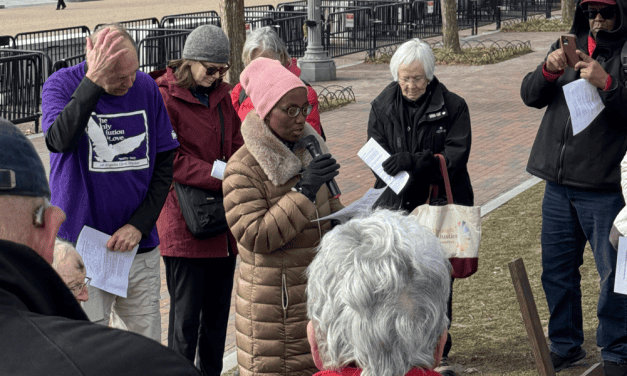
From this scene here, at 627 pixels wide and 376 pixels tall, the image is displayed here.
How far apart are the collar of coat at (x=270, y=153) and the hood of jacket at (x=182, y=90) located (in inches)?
26.9

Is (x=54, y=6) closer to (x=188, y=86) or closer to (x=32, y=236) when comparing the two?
(x=188, y=86)

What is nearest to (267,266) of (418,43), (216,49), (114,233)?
(114,233)

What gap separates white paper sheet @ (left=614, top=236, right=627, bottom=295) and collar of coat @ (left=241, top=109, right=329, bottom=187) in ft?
5.53

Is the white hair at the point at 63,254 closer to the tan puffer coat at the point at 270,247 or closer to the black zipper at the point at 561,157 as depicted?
the tan puffer coat at the point at 270,247

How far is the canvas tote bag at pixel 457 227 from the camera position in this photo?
4.30 metres

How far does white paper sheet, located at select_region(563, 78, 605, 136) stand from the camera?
4.24 m

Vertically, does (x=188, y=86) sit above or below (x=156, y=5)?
below

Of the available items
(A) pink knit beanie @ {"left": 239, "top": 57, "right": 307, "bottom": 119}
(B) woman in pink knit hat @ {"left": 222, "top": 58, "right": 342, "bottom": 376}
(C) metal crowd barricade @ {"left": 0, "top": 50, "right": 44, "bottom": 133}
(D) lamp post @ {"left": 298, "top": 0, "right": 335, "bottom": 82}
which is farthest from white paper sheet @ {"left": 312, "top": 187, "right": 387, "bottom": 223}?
(D) lamp post @ {"left": 298, "top": 0, "right": 335, "bottom": 82}

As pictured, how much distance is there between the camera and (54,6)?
37375mm

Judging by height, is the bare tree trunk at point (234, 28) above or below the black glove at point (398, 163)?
above

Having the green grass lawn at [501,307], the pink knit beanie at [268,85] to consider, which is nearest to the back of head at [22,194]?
the pink knit beanie at [268,85]

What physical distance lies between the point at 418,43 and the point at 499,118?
8.38 m

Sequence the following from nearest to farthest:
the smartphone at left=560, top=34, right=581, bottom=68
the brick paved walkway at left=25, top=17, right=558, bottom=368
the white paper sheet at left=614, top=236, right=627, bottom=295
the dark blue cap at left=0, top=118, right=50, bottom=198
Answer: the dark blue cap at left=0, top=118, right=50, bottom=198 < the white paper sheet at left=614, top=236, right=627, bottom=295 < the smartphone at left=560, top=34, right=581, bottom=68 < the brick paved walkway at left=25, top=17, right=558, bottom=368

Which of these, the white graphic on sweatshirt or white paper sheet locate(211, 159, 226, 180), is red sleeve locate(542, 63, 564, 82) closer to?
white paper sheet locate(211, 159, 226, 180)
